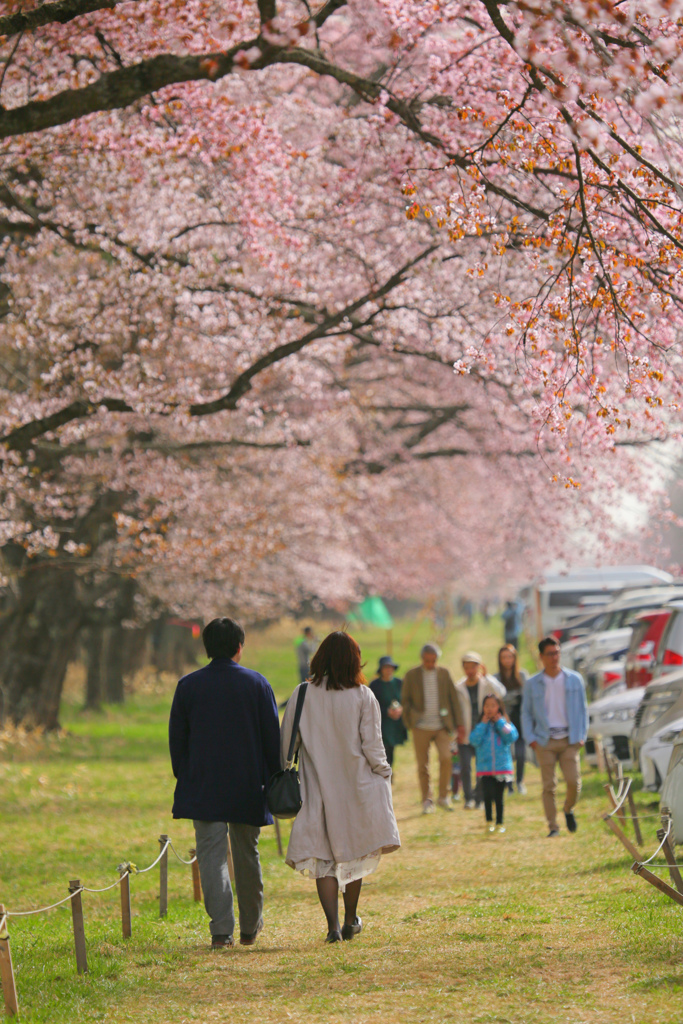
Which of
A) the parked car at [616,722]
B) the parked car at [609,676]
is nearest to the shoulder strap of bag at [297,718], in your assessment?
the parked car at [616,722]

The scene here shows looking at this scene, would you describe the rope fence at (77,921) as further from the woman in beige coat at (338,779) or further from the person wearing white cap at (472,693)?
the person wearing white cap at (472,693)

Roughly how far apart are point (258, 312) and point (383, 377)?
26.2 feet

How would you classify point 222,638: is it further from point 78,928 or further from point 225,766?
point 78,928

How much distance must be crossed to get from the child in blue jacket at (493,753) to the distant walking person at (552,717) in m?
0.28

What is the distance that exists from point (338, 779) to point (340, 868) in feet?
1.69

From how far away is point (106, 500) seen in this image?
1781cm

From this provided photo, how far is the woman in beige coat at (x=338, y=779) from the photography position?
20.4 ft

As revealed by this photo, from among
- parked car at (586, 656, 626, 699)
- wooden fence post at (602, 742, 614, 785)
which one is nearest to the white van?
parked car at (586, 656, 626, 699)

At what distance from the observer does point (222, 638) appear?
6.51 meters

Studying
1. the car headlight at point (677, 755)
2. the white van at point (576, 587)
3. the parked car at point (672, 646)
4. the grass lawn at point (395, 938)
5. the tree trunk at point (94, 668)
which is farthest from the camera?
the white van at point (576, 587)

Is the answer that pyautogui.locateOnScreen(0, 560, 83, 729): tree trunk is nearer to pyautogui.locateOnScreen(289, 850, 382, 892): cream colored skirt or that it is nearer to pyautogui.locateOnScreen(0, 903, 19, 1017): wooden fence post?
pyautogui.locateOnScreen(289, 850, 382, 892): cream colored skirt

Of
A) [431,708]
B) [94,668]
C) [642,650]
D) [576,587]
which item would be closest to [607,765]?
[431,708]

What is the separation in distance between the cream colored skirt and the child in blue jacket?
4626 millimetres

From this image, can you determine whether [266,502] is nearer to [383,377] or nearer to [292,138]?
[383,377]
